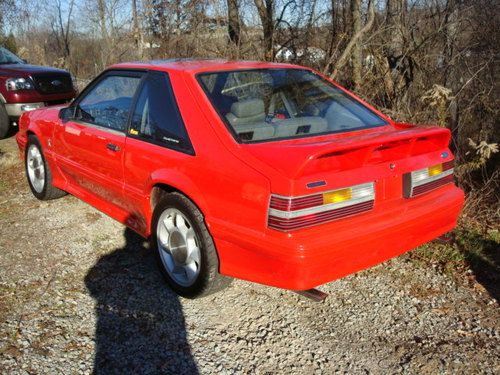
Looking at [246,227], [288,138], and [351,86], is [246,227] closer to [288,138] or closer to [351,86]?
[288,138]

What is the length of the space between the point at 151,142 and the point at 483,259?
2.85 metres

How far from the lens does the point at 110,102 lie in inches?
169

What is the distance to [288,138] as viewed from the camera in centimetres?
322

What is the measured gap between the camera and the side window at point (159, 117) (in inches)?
130

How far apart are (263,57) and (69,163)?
443cm

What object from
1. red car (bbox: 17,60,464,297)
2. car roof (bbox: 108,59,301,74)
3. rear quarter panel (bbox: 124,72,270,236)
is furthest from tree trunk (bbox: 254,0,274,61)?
rear quarter panel (bbox: 124,72,270,236)

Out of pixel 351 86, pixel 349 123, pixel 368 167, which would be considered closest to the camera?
pixel 368 167

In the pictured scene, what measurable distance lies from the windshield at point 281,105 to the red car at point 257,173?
1 cm

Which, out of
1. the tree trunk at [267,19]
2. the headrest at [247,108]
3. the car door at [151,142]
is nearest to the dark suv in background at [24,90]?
the tree trunk at [267,19]

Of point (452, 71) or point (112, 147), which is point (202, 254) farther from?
point (452, 71)

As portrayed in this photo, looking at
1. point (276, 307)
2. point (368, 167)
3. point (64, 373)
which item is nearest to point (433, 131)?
point (368, 167)

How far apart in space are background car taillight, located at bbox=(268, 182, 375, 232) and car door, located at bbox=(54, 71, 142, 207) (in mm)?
1661

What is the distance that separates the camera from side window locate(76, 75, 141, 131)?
13.0 feet

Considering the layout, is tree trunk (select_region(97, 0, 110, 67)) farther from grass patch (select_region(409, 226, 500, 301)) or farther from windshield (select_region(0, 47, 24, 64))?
grass patch (select_region(409, 226, 500, 301))
